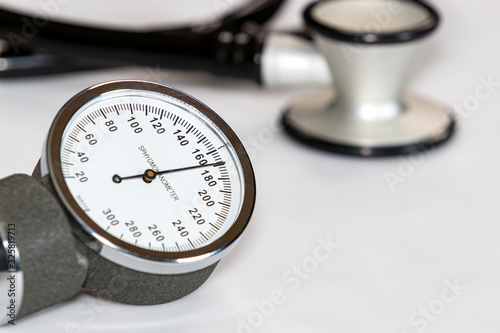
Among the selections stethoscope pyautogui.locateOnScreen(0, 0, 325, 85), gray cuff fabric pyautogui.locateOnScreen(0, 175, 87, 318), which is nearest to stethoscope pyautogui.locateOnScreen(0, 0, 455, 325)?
gray cuff fabric pyautogui.locateOnScreen(0, 175, 87, 318)

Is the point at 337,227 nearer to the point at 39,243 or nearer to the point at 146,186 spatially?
the point at 146,186

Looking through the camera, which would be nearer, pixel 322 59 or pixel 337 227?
pixel 337 227

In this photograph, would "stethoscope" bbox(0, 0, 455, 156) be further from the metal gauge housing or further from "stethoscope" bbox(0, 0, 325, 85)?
the metal gauge housing

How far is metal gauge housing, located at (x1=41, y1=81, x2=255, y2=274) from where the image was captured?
3.00ft

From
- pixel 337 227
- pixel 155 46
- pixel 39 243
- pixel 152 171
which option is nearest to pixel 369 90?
pixel 337 227

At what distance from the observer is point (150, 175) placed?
988mm

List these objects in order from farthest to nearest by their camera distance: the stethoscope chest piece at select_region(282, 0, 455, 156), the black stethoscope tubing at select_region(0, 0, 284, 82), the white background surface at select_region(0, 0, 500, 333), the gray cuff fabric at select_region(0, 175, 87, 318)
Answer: the black stethoscope tubing at select_region(0, 0, 284, 82)
the stethoscope chest piece at select_region(282, 0, 455, 156)
the white background surface at select_region(0, 0, 500, 333)
the gray cuff fabric at select_region(0, 175, 87, 318)

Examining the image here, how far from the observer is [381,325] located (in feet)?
3.19

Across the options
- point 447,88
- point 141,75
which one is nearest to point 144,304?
point 141,75

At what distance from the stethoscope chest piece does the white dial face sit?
1.41 ft

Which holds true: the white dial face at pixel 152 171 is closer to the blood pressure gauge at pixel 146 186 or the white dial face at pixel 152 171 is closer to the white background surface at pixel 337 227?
the blood pressure gauge at pixel 146 186

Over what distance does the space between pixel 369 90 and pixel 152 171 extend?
0.60 m

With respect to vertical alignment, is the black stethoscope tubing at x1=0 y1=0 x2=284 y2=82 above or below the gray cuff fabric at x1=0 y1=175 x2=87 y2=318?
below

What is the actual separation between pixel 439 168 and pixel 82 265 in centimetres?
76
